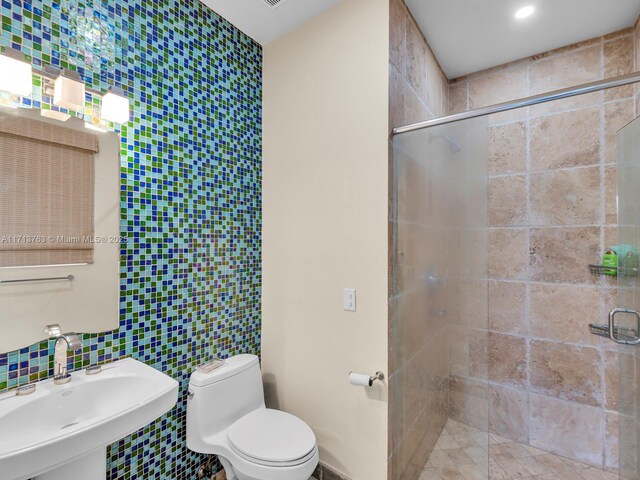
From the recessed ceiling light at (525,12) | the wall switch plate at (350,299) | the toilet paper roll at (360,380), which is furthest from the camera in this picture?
the recessed ceiling light at (525,12)

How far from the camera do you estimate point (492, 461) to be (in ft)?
6.83

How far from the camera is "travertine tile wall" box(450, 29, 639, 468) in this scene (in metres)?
2.01

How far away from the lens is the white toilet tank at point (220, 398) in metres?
1.57

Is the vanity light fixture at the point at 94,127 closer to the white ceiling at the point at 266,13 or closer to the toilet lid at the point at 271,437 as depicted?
the white ceiling at the point at 266,13

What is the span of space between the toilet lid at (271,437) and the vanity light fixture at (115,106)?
1.55m

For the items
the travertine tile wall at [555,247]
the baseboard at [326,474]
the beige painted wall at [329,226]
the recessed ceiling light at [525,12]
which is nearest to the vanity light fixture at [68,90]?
the beige painted wall at [329,226]

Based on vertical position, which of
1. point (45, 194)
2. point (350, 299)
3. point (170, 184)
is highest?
point (170, 184)

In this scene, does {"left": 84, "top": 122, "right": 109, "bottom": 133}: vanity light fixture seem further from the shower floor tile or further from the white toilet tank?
the shower floor tile

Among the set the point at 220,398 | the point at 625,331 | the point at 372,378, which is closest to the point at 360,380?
the point at 372,378

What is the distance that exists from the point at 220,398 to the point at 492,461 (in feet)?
5.87

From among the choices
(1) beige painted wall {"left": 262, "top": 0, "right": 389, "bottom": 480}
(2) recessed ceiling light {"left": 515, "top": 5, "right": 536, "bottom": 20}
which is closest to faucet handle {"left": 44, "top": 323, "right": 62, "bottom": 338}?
(1) beige painted wall {"left": 262, "top": 0, "right": 389, "bottom": 480}

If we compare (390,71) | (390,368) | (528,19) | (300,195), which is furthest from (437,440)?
(528,19)

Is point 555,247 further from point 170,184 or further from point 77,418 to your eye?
point 77,418

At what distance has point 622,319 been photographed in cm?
158
